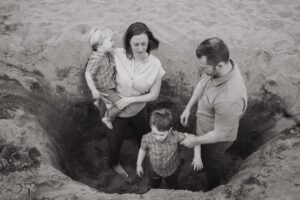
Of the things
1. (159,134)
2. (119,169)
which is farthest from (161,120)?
(119,169)

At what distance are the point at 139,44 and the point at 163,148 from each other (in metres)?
0.85

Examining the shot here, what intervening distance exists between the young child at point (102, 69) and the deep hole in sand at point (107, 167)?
945 mm

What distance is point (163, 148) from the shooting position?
2.48m

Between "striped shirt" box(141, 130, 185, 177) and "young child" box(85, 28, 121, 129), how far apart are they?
1.32 ft

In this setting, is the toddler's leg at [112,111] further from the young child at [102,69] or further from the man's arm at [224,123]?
the man's arm at [224,123]

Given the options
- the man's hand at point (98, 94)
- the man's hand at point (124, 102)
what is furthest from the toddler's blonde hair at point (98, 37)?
the man's hand at point (124, 102)

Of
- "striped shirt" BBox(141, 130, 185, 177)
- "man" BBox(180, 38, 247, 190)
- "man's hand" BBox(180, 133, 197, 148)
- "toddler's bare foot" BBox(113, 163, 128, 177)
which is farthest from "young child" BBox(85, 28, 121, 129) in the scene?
"toddler's bare foot" BBox(113, 163, 128, 177)

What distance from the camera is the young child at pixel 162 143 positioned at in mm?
2314

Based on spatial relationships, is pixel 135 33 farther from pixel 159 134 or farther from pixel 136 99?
pixel 159 134

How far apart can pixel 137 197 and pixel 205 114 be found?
2.70 feet

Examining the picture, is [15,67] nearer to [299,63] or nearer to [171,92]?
[171,92]

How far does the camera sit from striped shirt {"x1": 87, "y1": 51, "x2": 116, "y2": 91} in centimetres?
256

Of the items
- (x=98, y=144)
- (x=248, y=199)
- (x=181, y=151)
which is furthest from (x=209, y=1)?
(x=248, y=199)

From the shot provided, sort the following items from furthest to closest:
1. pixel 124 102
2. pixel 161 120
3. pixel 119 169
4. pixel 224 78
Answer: pixel 119 169 → pixel 124 102 → pixel 161 120 → pixel 224 78
